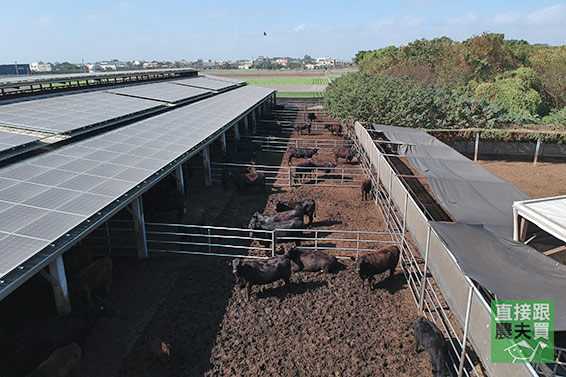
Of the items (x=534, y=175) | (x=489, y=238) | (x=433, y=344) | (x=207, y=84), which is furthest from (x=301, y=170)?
(x=207, y=84)

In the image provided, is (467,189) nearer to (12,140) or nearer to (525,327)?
(525,327)

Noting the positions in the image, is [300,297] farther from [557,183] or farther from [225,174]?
[557,183]

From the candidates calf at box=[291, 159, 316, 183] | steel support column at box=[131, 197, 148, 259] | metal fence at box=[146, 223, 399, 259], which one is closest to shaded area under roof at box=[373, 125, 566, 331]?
metal fence at box=[146, 223, 399, 259]

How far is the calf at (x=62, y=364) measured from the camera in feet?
20.6

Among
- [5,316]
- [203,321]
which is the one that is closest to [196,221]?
[203,321]

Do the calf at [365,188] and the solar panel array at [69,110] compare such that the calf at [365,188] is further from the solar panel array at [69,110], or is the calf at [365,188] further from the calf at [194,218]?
the solar panel array at [69,110]

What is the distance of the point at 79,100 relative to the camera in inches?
742

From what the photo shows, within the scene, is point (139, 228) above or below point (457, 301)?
below

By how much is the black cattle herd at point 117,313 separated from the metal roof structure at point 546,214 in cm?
289

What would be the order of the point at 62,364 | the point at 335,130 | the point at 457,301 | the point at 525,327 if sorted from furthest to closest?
the point at 335,130 → the point at 457,301 → the point at 62,364 → the point at 525,327

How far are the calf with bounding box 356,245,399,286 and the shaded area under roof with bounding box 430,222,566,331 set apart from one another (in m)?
2.18

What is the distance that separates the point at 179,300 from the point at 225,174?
→ 31.3ft

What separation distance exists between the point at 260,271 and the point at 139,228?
4.08 m

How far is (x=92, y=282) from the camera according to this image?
9000 mm
